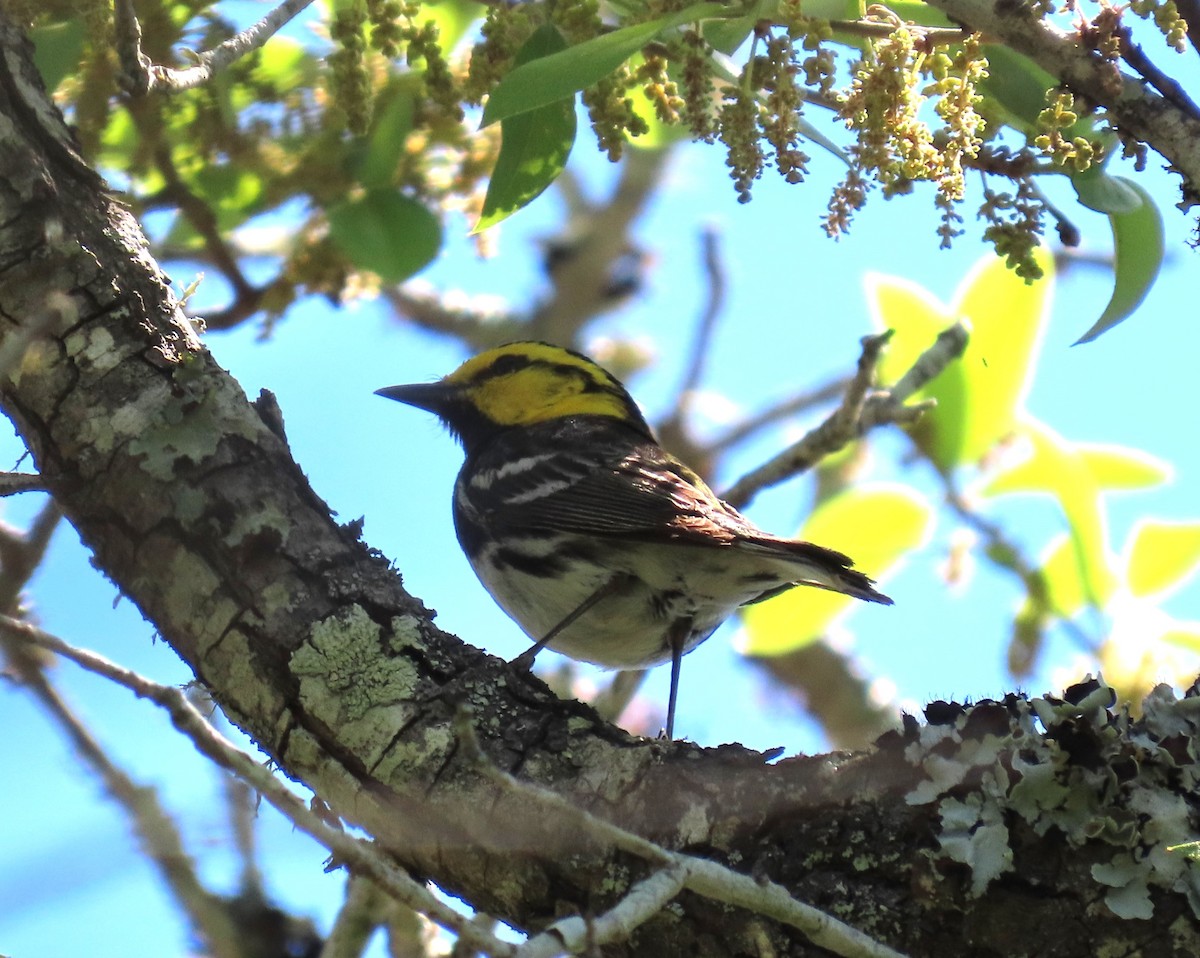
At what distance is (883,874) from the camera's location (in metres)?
2.12

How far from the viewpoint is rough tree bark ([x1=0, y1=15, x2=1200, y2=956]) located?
207cm

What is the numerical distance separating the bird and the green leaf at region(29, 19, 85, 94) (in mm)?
1657

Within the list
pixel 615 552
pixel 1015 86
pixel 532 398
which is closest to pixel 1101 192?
pixel 1015 86

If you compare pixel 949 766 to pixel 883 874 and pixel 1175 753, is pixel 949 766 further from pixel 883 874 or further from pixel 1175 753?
pixel 1175 753

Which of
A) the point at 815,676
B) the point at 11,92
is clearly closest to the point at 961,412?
the point at 815,676

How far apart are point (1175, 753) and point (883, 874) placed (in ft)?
1.67

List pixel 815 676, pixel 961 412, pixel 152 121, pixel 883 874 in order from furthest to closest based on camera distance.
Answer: pixel 815 676
pixel 961 412
pixel 152 121
pixel 883 874

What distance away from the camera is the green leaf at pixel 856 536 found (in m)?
4.34

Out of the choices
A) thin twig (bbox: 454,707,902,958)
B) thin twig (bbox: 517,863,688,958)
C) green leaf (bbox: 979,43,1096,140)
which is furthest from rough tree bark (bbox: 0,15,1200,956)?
green leaf (bbox: 979,43,1096,140)

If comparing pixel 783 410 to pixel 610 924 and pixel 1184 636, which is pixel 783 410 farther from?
pixel 610 924

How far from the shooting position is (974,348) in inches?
169

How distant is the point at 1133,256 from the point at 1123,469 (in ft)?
6.85

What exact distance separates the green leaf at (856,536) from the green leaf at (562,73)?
7.67 ft

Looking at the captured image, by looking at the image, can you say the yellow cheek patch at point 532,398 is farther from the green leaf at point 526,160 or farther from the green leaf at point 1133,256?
A: the green leaf at point 1133,256
